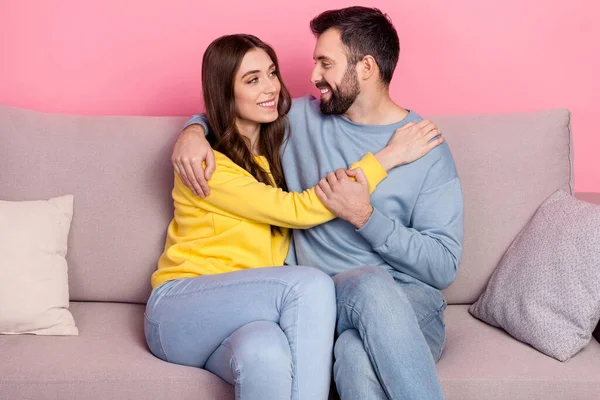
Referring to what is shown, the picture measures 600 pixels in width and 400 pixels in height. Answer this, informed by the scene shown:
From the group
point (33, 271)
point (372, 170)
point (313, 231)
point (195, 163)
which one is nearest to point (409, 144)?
point (372, 170)

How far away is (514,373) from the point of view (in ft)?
6.37

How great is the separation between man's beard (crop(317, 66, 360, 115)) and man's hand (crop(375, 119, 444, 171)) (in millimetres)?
163

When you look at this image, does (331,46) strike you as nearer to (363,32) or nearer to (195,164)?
(363,32)

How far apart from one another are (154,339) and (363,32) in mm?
1002

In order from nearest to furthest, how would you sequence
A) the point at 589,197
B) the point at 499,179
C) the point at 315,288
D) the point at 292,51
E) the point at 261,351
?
the point at 261,351 < the point at 315,288 < the point at 499,179 < the point at 589,197 < the point at 292,51

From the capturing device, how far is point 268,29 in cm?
283

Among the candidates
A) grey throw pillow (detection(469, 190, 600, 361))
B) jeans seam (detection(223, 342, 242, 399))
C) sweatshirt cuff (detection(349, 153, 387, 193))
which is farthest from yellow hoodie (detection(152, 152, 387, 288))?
grey throw pillow (detection(469, 190, 600, 361))

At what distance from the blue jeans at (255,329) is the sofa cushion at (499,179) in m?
0.61

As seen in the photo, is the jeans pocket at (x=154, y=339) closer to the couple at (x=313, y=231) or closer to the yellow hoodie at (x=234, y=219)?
the couple at (x=313, y=231)

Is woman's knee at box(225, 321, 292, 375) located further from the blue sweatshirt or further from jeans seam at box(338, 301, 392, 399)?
the blue sweatshirt

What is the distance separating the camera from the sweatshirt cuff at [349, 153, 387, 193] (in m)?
2.13

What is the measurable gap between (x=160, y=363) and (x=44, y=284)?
1.43 feet

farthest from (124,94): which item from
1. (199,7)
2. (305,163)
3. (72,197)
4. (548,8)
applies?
(548,8)

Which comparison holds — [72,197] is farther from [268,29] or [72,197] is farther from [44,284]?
[268,29]
